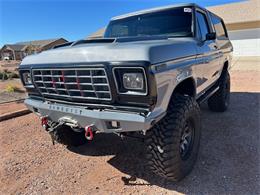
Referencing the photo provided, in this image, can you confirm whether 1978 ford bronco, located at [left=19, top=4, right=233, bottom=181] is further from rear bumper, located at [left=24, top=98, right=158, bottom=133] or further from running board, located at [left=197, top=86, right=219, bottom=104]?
running board, located at [left=197, top=86, right=219, bottom=104]

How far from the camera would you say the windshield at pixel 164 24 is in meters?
3.72

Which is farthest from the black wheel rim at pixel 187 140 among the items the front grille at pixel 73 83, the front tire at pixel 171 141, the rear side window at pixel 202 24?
the rear side window at pixel 202 24

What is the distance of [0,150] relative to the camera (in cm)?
432

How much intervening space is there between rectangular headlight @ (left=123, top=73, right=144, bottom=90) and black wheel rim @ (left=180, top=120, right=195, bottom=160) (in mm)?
1120

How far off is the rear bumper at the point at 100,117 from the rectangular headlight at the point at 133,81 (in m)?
0.27

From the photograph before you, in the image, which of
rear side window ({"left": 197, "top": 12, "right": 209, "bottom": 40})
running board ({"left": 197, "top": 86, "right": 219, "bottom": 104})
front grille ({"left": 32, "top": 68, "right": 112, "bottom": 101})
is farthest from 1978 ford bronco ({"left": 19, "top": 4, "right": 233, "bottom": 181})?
running board ({"left": 197, "top": 86, "right": 219, "bottom": 104})

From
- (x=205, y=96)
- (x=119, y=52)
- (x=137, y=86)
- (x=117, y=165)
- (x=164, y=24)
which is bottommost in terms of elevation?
(x=117, y=165)

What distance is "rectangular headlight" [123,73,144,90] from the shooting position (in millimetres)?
2395

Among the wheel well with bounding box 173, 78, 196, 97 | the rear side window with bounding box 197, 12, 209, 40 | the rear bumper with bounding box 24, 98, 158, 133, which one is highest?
the rear side window with bounding box 197, 12, 209, 40

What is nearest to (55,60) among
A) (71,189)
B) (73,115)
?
(73,115)

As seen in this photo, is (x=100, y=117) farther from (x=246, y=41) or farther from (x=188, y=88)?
Result: (x=246, y=41)

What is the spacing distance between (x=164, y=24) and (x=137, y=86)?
5.74 ft

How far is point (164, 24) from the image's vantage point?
3.80m

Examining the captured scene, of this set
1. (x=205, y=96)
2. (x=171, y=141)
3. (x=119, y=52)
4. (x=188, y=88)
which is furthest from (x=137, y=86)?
(x=205, y=96)
